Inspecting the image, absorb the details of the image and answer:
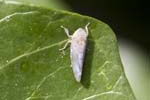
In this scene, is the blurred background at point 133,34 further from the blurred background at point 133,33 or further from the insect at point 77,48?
the insect at point 77,48

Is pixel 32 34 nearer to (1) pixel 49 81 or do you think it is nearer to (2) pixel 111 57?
(1) pixel 49 81

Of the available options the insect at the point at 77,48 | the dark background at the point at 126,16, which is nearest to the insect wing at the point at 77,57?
the insect at the point at 77,48

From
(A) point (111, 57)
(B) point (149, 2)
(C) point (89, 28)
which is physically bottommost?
(B) point (149, 2)

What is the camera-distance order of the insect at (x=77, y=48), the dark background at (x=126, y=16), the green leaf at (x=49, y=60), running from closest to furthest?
the green leaf at (x=49, y=60)
the insect at (x=77, y=48)
the dark background at (x=126, y=16)

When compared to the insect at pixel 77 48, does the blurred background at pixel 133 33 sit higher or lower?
lower

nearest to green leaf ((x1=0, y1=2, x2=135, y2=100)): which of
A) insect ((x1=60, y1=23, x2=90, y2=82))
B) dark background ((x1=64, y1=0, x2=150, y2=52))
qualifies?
insect ((x1=60, y1=23, x2=90, y2=82))

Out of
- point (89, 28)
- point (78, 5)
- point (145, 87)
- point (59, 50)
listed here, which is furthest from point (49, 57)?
point (145, 87)

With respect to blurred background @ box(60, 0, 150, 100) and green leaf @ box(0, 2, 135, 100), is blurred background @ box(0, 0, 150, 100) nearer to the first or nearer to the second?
blurred background @ box(60, 0, 150, 100)
